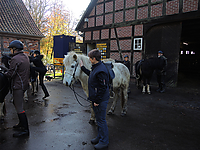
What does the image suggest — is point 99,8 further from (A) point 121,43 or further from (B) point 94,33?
(A) point 121,43

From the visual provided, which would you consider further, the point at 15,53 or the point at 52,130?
the point at 52,130

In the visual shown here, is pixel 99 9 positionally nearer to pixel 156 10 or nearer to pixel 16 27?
pixel 156 10

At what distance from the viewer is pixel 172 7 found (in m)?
8.46

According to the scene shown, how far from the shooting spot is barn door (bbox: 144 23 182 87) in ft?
28.2

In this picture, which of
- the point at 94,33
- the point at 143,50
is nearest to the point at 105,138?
the point at 143,50

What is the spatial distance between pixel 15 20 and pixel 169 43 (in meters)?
12.9

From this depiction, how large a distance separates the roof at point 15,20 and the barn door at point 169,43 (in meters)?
9.75

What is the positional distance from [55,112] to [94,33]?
9.39 metres

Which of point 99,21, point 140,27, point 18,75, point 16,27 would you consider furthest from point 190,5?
point 16,27

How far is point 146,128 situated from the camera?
3.47 metres

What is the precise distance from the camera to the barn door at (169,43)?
8.60 metres

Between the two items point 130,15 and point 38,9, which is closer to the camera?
point 130,15

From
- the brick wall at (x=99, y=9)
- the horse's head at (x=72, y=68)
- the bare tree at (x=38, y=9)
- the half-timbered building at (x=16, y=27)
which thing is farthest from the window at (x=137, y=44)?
the bare tree at (x=38, y=9)

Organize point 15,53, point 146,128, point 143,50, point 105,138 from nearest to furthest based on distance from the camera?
point 105,138 < point 15,53 < point 146,128 < point 143,50
